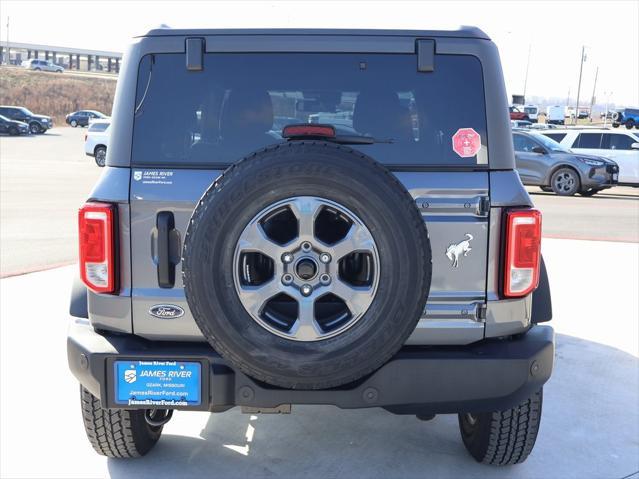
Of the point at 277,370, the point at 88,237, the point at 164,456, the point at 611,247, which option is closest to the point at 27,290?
the point at 164,456

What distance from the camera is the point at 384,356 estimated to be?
9.50 feet

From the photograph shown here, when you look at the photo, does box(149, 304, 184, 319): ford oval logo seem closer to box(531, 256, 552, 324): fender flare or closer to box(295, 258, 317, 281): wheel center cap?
box(295, 258, 317, 281): wheel center cap

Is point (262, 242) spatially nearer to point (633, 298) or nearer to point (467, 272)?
point (467, 272)

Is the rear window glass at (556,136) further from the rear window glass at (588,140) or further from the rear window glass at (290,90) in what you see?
the rear window glass at (290,90)

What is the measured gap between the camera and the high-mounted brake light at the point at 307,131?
3.05 meters

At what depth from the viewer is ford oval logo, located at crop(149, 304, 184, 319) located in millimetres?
3215

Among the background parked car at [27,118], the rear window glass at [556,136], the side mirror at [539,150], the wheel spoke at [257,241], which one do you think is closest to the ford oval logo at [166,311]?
the wheel spoke at [257,241]

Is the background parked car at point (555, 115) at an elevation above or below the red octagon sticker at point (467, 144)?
below

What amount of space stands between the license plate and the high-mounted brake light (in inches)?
39.1

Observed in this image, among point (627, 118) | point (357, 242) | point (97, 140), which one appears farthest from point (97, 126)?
point (627, 118)

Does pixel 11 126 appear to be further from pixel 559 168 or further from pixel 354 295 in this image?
pixel 354 295

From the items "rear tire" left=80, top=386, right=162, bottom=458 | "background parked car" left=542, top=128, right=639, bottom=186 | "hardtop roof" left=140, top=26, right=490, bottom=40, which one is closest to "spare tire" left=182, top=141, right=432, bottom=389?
"hardtop roof" left=140, top=26, right=490, bottom=40

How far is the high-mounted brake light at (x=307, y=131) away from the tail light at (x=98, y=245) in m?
0.80

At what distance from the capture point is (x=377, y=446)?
4133mm
